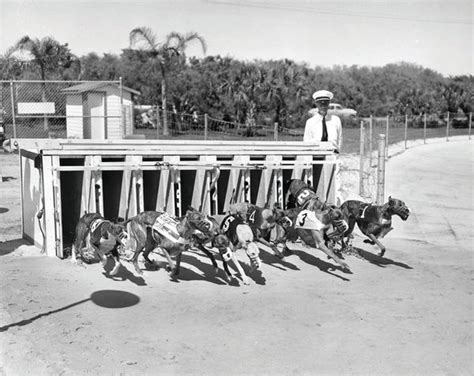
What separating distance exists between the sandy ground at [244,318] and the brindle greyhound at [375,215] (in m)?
0.56

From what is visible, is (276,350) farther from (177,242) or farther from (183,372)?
(177,242)

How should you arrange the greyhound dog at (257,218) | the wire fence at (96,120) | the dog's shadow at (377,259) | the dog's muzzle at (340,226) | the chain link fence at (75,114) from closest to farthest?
the greyhound dog at (257,218)
the dog's muzzle at (340,226)
the dog's shadow at (377,259)
the wire fence at (96,120)
the chain link fence at (75,114)

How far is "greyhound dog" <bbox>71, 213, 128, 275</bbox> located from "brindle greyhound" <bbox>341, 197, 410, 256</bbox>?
3.14 metres

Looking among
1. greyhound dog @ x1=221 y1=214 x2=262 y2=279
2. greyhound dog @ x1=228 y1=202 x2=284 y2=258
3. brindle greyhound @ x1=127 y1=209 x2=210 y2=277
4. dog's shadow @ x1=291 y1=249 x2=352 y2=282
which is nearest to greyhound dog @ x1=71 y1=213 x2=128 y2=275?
brindle greyhound @ x1=127 y1=209 x2=210 y2=277

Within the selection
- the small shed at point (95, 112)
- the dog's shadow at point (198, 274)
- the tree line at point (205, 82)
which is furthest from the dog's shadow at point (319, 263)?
the tree line at point (205, 82)

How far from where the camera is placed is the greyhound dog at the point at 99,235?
697 cm

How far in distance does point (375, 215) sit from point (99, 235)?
12.0 feet

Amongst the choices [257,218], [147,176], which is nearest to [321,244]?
[257,218]

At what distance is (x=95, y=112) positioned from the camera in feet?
71.6

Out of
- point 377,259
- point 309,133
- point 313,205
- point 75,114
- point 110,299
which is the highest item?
point 75,114

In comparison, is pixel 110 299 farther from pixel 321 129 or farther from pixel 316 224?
pixel 321 129

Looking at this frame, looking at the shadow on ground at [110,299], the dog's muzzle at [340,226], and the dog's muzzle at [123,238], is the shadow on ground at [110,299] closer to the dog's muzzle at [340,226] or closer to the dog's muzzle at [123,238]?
the dog's muzzle at [123,238]

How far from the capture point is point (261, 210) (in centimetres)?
780

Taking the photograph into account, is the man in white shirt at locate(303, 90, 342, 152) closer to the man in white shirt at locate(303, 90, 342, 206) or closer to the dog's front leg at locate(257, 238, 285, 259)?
the man in white shirt at locate(303, 90, 342, 206)
